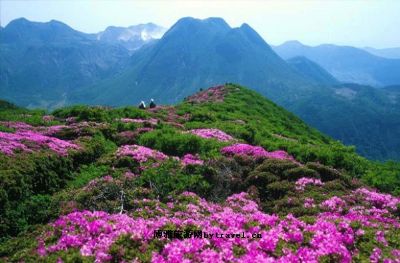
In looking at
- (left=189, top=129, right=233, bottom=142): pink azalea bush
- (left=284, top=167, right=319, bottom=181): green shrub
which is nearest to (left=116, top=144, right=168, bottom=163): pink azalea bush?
(left=284, top=167, right=319, bottom=181): green shrub

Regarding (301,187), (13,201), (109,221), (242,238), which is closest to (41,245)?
(109,221)

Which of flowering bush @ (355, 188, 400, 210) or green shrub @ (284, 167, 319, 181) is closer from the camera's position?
flowering bush @ (355, 188, 400, 210)

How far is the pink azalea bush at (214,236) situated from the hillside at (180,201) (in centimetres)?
4

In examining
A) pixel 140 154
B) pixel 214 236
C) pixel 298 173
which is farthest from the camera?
pixel 140 154

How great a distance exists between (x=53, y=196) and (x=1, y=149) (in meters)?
4.12

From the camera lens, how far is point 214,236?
1088cm

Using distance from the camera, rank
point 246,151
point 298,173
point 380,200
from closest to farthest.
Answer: point 380,200
point 298,173
point 246,151

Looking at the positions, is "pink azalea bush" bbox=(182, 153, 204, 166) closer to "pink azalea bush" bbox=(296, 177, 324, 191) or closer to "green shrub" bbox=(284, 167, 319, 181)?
"green shrub" bbox=(284, 167, 319, 181)

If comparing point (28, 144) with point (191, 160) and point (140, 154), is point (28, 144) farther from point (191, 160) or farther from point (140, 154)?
point (191, 160)

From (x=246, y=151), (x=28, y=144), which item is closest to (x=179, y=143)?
(x=246, y=151)

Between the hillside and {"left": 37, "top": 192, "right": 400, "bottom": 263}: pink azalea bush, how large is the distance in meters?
0.04

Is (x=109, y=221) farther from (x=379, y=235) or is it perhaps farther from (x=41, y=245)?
(x=379, y=235)

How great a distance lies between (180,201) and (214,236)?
419cm

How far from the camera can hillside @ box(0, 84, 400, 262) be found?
33.8 ft
